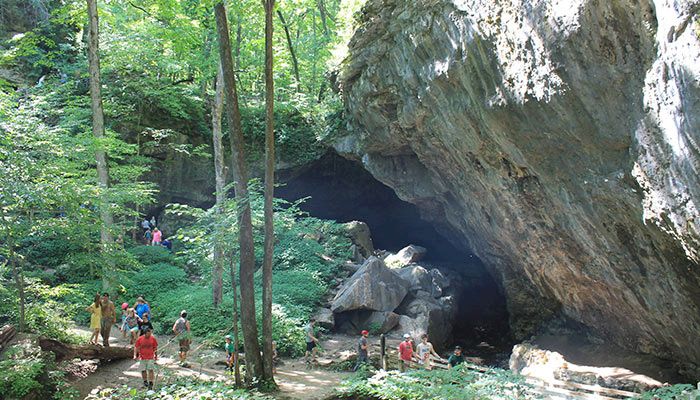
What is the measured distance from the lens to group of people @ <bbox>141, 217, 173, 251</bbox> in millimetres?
21062

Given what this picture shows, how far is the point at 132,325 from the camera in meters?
12.6

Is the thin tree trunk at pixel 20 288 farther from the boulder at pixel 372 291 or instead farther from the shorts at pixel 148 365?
the boulder at pixel 372 291

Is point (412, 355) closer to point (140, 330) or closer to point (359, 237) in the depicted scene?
point (140, 330)

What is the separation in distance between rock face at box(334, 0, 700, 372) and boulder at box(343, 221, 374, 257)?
5799 millimetres

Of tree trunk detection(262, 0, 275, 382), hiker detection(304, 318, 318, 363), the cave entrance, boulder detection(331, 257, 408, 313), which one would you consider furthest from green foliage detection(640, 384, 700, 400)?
the cave entrance

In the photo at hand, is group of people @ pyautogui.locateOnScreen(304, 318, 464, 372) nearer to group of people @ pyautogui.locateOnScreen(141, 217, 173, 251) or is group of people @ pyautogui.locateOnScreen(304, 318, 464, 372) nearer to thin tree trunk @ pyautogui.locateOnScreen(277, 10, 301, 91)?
group of people @ pyautogui.locateOnScreen(141, 217, 173, 251)

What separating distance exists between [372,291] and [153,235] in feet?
32.1

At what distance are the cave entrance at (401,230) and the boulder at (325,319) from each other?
455 cm

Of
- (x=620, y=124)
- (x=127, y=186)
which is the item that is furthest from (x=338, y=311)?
(x=620, y=124)

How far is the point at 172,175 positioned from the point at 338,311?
10171 mm

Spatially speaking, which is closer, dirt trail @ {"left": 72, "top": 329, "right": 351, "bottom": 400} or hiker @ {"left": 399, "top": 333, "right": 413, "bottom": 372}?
dirt trail @ {"left": 72, "top": 329, "right": 351, "bottom": 400}

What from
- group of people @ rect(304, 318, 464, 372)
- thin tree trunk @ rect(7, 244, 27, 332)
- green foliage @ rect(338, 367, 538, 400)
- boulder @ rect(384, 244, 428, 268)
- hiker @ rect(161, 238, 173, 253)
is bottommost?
green foliage @ rect(338, 367, 538, 400)

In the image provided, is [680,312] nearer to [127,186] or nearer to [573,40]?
[573,40]

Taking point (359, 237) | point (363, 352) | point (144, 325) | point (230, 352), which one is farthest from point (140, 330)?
point (359, 237)
